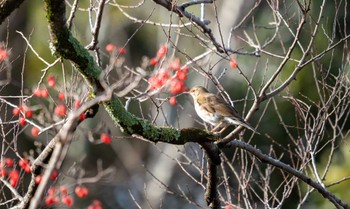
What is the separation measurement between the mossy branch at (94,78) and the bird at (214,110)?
145cm

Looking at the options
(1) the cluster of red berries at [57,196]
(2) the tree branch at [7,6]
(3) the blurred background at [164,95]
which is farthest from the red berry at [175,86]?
(3) the blurred background at [164,95]

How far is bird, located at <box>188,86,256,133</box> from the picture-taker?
6.64m

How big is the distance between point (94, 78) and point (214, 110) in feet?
9.02

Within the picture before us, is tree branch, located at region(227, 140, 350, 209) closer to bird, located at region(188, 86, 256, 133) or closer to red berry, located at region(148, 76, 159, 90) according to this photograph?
red berry, located at region(148, 76, 159, 90)

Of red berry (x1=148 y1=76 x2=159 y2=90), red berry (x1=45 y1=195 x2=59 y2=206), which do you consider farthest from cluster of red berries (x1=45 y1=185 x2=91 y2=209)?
red berry (x1=148 y1=76 x2=159 y2=90)

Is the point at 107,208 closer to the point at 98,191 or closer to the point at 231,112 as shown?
the point at 98,191

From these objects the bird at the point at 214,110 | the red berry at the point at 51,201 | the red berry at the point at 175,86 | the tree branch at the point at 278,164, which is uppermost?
the red berry at the point at 175,86

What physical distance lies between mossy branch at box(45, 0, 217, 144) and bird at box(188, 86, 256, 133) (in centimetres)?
145

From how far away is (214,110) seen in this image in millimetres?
7082

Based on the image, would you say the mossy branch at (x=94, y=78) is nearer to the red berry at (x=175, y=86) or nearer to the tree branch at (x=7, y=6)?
the tree branch at (x=7, y=6)

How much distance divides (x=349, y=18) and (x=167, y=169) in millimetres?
4431

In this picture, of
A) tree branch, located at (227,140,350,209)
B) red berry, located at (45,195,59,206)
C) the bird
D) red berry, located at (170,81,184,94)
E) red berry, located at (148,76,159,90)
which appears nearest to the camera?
tree branch, located at (227,140,350,209)

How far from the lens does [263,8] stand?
13867 millimetres

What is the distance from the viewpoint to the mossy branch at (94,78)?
4094mm
